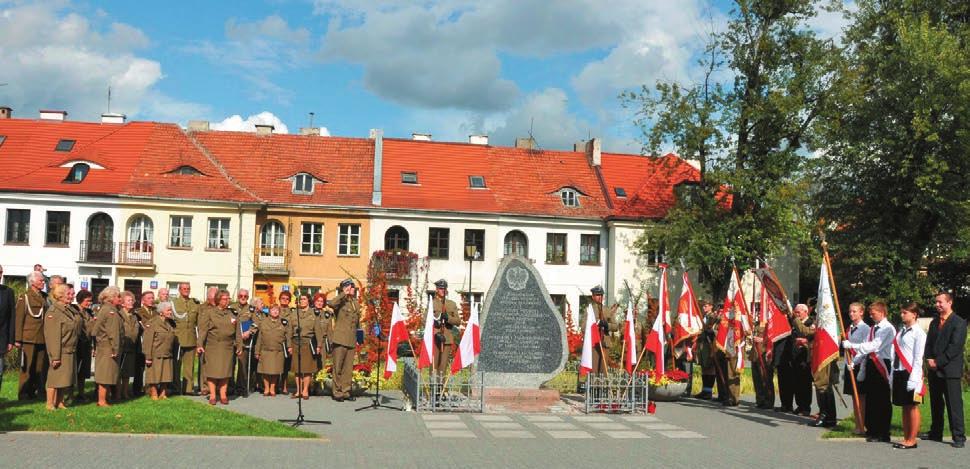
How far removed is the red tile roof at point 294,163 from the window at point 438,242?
3.33 metres

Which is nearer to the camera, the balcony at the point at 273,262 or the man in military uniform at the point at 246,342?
the man in military uniform at the point at 246,342

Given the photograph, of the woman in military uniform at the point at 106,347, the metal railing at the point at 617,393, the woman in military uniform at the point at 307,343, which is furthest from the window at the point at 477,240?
the woman in military uniform at the point at 106,347

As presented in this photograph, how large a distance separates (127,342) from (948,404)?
1259 centimetres

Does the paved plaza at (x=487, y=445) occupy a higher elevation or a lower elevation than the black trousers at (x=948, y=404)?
lower

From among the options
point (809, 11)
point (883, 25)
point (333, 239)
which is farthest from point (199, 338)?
point (883, 25)

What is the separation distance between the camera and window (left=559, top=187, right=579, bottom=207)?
43469 millimetres

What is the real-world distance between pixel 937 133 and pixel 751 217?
717 cm

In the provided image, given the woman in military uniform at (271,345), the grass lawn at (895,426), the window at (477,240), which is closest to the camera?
the grass lawn at (895,426)

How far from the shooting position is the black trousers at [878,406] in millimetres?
12789

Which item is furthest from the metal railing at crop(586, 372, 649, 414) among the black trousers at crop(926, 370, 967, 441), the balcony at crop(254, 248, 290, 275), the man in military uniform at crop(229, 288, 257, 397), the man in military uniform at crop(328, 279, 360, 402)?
the balcony at crop(254, 248, 290, 275)

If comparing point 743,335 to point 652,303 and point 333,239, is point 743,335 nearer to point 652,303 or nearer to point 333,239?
point 652,303

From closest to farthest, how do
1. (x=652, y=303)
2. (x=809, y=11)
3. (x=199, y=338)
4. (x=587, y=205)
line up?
1. (x=199, y=338)
2. (x=652, y=303)
3. (x=809, y=11)
4. (x=587, y=205)

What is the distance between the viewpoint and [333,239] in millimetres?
40156

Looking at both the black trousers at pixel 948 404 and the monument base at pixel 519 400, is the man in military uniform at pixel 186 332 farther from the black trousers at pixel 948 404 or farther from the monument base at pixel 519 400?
the black trousers at pixel 948 404
